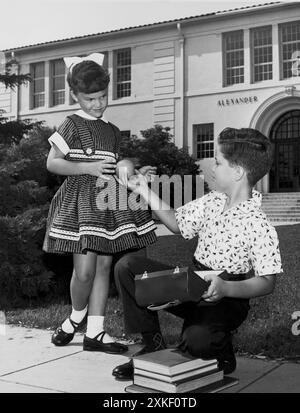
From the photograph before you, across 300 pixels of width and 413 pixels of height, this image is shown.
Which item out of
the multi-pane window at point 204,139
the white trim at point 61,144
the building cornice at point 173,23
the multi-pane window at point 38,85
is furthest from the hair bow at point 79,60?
the multi-pane window at point 38,85

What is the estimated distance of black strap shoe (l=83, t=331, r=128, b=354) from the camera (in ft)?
10.9

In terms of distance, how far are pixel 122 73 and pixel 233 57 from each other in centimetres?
535

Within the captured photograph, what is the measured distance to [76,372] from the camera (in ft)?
9.53

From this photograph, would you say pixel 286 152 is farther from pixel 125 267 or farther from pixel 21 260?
pixel 125 267

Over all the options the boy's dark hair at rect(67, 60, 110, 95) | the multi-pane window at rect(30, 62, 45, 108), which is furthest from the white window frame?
the boy's dark hair at rect(67, 60, 110, 95)

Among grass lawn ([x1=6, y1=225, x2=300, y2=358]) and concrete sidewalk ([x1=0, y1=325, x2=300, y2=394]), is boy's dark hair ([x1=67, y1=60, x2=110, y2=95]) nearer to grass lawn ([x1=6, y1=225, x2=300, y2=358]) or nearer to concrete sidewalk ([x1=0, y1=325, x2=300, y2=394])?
grass lawn ([x1=6, y1=225, x2=300, y2=358])

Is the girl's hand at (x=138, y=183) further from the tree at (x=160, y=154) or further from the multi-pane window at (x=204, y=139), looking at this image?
the multi-pane window at (x=204, y=139)

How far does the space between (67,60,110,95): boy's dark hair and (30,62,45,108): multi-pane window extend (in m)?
23.6

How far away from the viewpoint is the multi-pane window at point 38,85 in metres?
26.0

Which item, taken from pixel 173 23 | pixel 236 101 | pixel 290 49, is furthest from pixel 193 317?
pixel 173 23

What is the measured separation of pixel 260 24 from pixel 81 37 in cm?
827

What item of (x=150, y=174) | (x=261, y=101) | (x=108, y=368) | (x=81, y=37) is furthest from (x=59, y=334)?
(x=81, y=37)

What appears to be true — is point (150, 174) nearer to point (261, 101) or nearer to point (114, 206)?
point (114, 206)

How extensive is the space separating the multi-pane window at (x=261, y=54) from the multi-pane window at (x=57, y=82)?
925 cm
